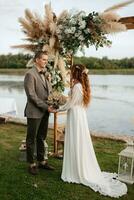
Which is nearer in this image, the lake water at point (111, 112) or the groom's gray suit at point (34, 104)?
the groom's gray suit at point (34, 104)

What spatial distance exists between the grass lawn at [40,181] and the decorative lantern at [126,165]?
0.17 metres

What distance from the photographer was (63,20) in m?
5.18

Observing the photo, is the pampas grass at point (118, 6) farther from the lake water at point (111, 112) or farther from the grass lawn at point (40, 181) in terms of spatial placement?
the lake water at point (111, 112)

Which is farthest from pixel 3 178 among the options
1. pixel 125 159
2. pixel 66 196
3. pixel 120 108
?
pixel 120 108

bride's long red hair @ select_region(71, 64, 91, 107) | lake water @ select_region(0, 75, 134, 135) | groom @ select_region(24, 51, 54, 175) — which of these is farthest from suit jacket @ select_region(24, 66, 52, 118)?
lake water @ select_region(0, 75, 134, 135)

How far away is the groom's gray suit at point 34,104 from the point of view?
4.54 metres

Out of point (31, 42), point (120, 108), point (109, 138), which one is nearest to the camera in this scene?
point (31, 42)

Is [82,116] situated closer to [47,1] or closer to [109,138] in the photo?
→ [47,1]

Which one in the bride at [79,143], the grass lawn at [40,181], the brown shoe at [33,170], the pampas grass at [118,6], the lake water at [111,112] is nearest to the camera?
the grass lawn at [40,181]

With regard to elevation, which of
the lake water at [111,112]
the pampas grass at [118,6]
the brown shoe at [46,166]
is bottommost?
the lake water at [111,112]

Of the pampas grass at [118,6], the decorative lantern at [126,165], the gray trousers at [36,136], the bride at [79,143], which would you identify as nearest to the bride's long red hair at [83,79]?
the bride at [79,143]

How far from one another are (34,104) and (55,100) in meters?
0.35

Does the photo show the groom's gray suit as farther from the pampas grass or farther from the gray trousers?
the pampas grass

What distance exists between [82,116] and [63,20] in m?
1.45
